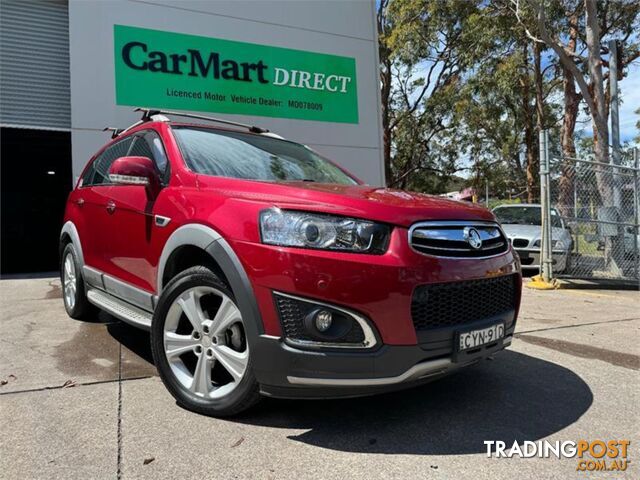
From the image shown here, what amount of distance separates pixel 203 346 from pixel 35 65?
936 centimetres

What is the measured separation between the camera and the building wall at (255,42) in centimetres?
955

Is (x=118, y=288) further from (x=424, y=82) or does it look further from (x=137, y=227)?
(x=424, y=82)

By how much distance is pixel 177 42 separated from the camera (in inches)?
407

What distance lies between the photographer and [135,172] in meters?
3.26

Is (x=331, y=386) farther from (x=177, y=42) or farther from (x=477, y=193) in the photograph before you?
(x=477, y=193)

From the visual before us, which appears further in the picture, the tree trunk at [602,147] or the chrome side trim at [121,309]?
the tree trunk at [602,147]

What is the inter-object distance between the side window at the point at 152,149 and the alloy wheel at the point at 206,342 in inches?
37.2

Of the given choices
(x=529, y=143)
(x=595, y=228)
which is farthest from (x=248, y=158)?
(x=529, y=143)

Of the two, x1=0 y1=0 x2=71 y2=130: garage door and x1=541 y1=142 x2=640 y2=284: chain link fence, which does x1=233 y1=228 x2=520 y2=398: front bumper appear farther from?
x1=0 y1=0 x2=71 y2=130: garage door

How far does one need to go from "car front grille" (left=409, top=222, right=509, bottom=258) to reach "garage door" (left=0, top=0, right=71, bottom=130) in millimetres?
9433

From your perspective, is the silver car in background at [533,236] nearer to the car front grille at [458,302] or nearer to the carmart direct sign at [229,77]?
the carmart direct sign at [229,77]

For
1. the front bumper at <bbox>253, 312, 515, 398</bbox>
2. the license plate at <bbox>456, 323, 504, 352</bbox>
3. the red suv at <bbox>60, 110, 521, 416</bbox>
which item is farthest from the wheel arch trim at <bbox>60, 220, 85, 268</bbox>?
the license plate at <bbox>456, 323, 504, 352</bbox>

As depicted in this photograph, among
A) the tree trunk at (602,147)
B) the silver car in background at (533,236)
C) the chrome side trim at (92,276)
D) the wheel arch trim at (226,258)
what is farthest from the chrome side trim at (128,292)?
the tree trunk at (602,147)

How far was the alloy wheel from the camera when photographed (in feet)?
8.82
